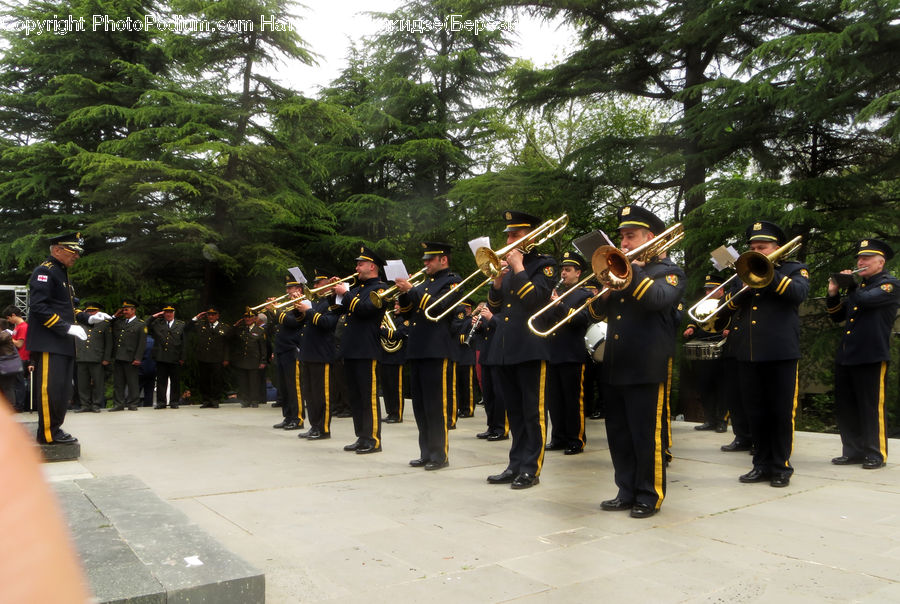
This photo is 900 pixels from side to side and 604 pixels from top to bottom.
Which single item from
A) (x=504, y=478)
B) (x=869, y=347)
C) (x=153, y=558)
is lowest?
(x=504, y=478)

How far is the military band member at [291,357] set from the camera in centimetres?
1078

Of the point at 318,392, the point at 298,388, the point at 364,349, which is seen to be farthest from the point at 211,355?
the point at 364,349

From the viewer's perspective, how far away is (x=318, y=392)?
378 inches

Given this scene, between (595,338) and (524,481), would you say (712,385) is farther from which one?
(524,481)

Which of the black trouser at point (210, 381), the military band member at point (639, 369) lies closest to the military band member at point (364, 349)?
the military band member at point (639, 369)

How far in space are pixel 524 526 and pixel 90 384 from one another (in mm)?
11735

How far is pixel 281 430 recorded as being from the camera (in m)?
10.7

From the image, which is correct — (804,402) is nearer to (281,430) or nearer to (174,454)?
(281,430)

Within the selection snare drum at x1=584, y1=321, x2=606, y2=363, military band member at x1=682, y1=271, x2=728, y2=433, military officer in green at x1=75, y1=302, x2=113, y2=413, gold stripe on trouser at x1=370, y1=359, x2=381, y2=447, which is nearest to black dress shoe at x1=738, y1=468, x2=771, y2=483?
snare drum at x1=584, y1=321, x2=606, y2=363

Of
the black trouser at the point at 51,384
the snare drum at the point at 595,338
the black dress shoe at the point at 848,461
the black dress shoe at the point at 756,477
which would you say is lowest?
the black dress shoe at the point at 848,461

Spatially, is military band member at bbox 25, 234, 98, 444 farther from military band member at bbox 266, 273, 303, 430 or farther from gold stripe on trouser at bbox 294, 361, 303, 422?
gold stripe on trouser at bbox 294, 361, 303, 422

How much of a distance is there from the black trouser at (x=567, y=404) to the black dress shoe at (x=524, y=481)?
7.10 ft

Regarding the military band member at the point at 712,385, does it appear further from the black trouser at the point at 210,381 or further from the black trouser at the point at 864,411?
the black trouser at the point at 210,381

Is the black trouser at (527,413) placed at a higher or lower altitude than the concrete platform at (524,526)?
higher
